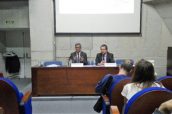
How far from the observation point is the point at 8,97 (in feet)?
8.95

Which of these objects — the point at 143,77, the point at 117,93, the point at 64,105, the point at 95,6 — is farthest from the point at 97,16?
the point at 143,77

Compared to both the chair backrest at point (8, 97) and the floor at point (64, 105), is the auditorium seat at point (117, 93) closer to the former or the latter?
the chair backrest at point (8, 97)

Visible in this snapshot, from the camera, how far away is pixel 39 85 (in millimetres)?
5223

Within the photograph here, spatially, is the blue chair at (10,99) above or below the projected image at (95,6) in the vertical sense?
below

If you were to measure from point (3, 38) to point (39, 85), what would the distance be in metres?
3.72

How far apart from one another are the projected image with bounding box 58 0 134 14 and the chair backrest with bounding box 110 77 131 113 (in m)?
4.24

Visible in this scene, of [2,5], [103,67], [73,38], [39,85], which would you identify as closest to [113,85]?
[103,67]

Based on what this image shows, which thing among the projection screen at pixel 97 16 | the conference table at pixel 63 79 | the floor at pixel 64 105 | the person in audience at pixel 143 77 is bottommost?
the floor at pixel 64 105

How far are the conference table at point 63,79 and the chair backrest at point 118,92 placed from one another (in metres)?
2.39

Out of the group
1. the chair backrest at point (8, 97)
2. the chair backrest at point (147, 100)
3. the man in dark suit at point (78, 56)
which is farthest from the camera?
the man in dark suit at point (78, 56)

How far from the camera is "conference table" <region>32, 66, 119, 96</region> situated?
5215 millimetres

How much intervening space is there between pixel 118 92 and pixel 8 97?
121 centimetres

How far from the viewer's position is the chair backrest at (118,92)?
2705 millimetres

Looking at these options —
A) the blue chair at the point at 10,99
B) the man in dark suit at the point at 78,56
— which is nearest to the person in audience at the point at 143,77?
the blue chair at the point at 10,99
